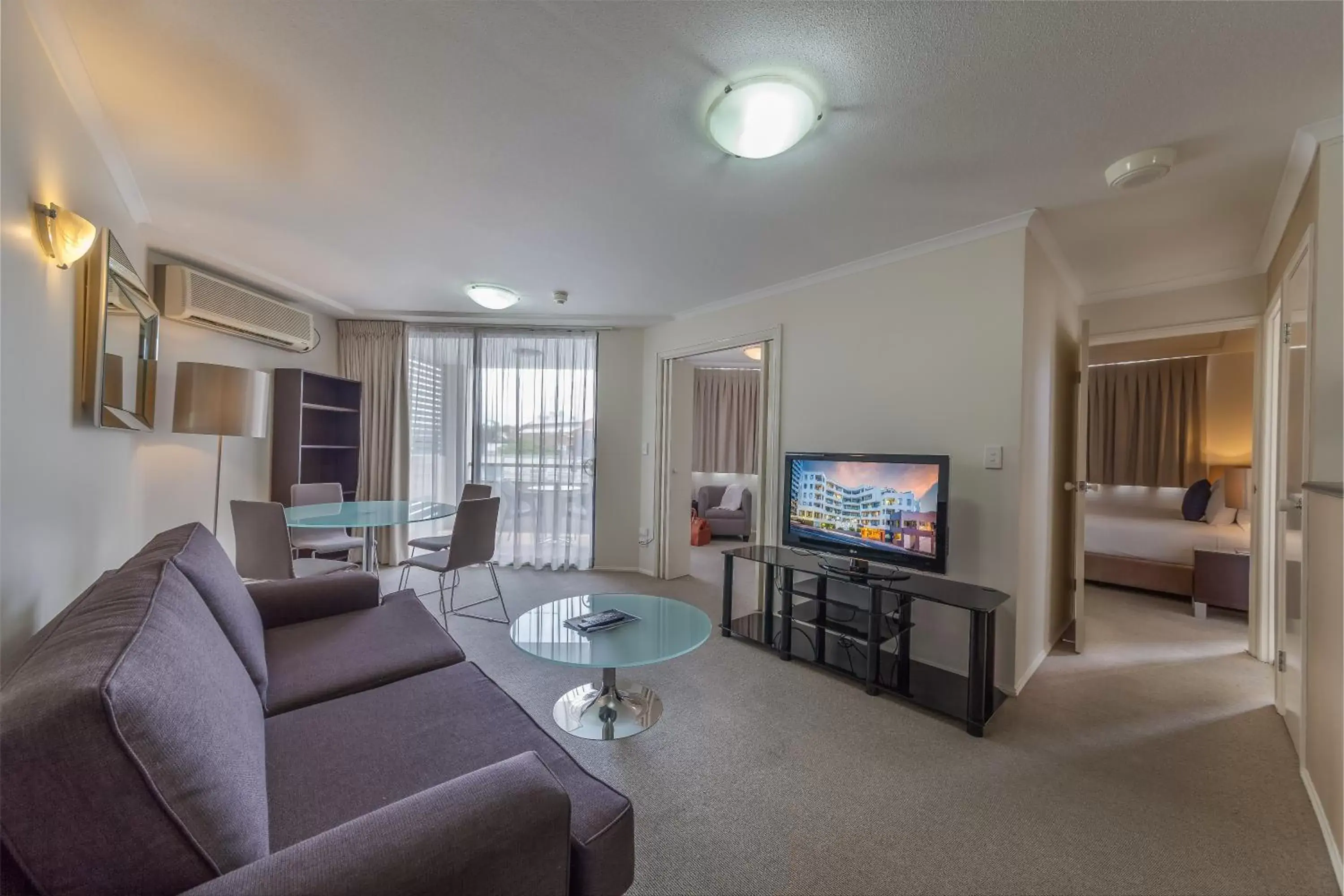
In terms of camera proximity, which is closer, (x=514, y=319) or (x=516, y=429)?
(x=514, y=319)

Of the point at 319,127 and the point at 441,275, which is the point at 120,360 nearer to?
the point at 319,127

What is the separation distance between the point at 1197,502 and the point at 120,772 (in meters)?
6.27

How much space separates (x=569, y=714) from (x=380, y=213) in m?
2.53

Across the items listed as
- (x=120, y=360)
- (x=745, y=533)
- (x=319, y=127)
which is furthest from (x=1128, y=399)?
(x=120, y=360)

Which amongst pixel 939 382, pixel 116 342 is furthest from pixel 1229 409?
pixel 116 342

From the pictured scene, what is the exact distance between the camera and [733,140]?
1.69m

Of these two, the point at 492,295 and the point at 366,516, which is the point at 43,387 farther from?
the point at 492,295

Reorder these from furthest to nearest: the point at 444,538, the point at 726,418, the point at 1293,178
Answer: the point at 726,418
the point at 444,538
the point at 1293,178

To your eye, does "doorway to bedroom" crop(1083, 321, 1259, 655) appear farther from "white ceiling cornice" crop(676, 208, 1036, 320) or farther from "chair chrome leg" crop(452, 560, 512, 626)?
"chair chrome leg" crop(452, 560, 512, 626)

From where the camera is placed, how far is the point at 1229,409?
15.1 feet

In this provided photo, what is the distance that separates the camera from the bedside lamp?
13.6ft

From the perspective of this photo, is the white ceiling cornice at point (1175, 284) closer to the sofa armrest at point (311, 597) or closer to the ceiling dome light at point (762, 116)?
the ceiling dome light at point (762, 116)

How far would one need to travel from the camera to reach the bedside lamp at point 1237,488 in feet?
13.6

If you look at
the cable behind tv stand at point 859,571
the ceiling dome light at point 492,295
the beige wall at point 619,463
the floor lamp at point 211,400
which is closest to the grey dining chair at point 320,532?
the floor lamp at point 211,400
